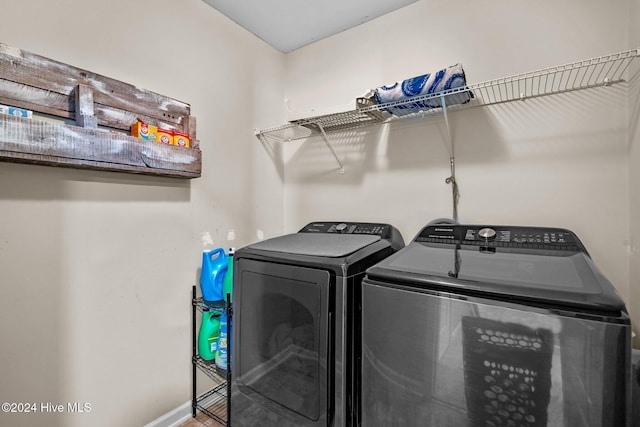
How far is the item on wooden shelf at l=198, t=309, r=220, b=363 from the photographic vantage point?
1838 millimetres

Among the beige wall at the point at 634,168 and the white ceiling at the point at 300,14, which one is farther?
the white ceiling at the point at 300,14

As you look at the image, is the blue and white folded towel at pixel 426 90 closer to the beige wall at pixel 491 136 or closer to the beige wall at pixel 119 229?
the beige wall at pixel 491 136

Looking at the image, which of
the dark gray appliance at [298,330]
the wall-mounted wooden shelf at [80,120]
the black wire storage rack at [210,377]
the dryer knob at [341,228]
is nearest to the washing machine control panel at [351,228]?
the dryer knob at [341,228]

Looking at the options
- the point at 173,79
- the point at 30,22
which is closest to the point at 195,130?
the point at 173,79

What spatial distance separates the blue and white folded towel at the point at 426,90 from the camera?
4.82 ft

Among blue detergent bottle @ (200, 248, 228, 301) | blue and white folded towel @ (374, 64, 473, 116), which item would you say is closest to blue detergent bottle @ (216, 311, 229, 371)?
blue detergent bottle @ (200, 248, 228, 301)

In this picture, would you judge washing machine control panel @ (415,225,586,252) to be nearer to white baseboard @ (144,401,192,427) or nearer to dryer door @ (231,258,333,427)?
dryer door @ (231,258,333,427)

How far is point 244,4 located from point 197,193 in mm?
1306

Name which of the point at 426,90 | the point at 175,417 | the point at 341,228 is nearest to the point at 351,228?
the point at 341,228

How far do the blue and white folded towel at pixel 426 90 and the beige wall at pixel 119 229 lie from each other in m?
1.12

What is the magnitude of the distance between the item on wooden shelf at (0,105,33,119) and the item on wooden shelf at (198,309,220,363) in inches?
51.4

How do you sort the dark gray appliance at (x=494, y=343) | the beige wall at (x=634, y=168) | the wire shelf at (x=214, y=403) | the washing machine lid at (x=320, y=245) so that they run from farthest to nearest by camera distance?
the wire shelf at (x=214, y=403) → the washing machine lid at (x=320, y=245) → the beige wall at (x=634, y=168) → the dark gray appliance at (x=494, y=343)

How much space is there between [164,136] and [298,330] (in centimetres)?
129

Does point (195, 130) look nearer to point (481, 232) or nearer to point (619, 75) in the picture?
point (481, 232)
